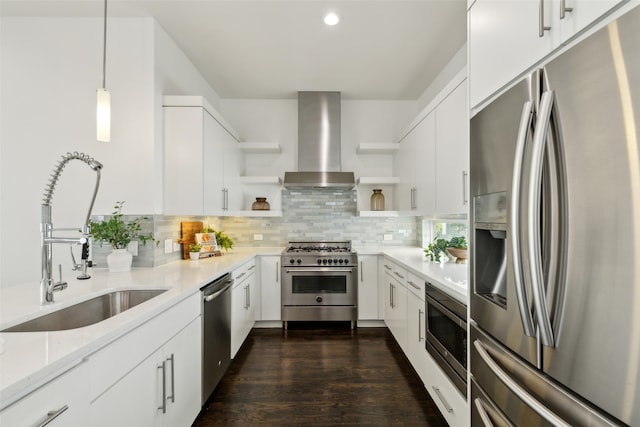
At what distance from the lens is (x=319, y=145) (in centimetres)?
386

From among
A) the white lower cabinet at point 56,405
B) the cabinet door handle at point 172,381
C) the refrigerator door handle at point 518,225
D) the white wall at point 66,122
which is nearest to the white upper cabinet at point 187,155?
the white wall at point 66,122

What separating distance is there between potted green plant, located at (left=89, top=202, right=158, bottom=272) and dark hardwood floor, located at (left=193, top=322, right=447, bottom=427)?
1181 millimetres

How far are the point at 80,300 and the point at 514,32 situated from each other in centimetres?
220

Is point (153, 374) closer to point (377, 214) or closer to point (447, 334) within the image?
point (447, 334)

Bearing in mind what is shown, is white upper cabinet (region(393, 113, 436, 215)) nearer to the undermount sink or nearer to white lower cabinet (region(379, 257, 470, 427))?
white lower cabinet (region(379, 257, 470, 427))

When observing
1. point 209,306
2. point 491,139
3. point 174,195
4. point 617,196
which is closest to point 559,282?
point 617,196

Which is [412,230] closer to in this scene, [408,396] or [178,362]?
[408,396]

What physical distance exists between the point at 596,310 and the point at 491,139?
67cm

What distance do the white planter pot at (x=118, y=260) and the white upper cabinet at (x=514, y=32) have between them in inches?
94.2

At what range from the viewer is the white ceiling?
7.16 feet

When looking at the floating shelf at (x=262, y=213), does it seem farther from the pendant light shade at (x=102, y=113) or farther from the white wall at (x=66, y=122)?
the pendant light shade at (x=102, y=113)

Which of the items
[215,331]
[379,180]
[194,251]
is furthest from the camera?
[379,180]

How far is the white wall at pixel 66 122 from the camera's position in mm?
2281

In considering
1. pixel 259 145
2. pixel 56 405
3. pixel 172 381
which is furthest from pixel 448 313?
pixel 259 145
